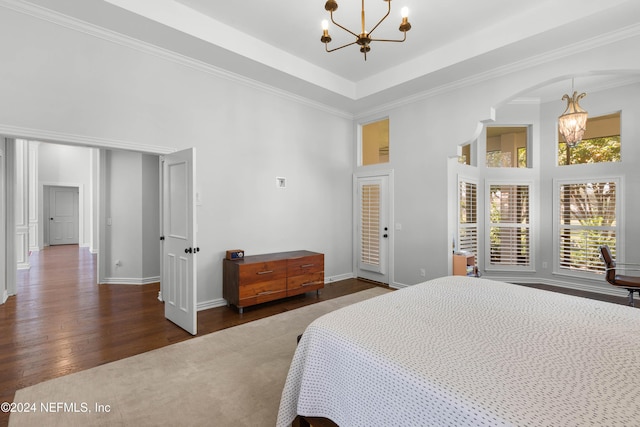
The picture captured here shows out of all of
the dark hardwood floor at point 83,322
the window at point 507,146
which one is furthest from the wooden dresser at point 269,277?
the window at point 507,146

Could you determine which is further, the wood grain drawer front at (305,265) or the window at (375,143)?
the window at (375,143)

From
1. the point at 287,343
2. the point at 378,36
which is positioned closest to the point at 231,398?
the point at 287,343

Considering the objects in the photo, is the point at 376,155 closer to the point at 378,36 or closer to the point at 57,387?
the point at 378,36

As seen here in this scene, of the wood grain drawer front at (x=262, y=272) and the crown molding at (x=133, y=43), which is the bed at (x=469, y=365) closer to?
the wood grain drawer front at (x=262, y=272)

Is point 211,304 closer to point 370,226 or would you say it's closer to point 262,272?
point 262,272

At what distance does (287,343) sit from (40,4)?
4.03 m

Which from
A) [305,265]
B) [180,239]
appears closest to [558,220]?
[305,265]

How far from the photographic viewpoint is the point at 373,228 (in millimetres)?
5496

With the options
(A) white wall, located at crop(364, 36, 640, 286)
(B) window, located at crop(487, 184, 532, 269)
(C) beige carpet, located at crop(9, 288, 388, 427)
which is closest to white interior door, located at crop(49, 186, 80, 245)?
(C) beige carpet, located at crop(9, 288, 388, 427)

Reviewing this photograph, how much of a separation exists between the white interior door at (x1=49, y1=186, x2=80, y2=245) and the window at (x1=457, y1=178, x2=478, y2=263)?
12.5m

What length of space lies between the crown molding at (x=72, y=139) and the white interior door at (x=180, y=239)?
0.77 ft

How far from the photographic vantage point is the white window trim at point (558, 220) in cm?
459

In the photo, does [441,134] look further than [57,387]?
Yes

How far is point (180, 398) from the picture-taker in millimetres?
2080
